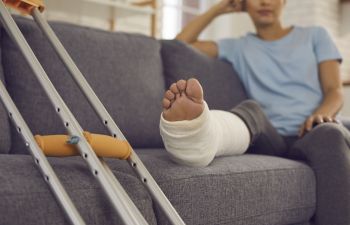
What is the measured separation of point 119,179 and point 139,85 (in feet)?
2.49

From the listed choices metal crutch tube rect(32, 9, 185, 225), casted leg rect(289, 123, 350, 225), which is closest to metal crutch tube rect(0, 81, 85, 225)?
metal crutch tube rect(32, 9, 185, 225)

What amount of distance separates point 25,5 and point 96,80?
484mm

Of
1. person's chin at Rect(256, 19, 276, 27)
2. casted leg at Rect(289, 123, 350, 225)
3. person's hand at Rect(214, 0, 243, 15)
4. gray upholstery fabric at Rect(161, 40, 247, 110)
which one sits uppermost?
person's hand at Rect(214, 0, 243, 15)

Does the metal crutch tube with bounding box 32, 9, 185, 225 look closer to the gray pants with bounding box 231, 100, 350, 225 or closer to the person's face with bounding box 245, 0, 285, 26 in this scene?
the gray pants with bounding box 231, 100, 350, 225

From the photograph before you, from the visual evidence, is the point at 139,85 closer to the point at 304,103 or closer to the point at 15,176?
the point at 304,103

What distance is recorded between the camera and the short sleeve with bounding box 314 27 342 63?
203 centimetres

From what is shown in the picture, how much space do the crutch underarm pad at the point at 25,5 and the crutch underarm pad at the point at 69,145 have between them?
0.34 meters

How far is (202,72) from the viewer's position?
1.99 meters

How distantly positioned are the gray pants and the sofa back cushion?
32 cm

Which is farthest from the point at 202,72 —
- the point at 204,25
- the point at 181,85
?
the point at 181,85

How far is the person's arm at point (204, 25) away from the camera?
86.0 inches

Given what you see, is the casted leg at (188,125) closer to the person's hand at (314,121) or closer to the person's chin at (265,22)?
the person's hand at (314,121)

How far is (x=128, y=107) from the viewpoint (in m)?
1.69

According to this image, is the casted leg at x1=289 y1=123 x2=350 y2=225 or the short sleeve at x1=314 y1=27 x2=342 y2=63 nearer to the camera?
the casted leg at x1=289 y1=123 x2=350 y2=225
